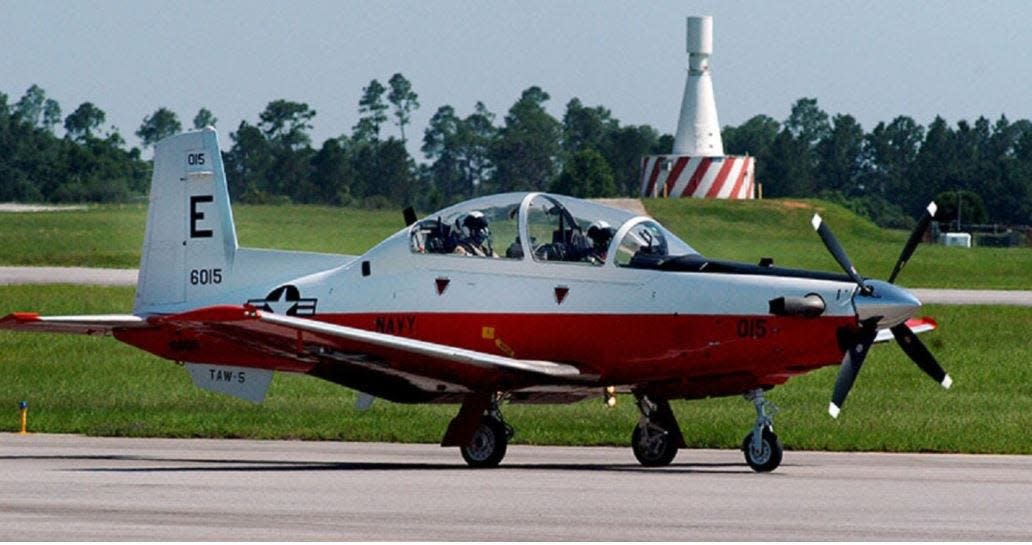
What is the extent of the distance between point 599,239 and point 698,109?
58704 millimetres

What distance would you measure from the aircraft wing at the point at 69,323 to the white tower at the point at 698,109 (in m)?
57.1

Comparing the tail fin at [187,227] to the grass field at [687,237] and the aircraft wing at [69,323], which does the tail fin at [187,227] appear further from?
the grass field at [687,237]

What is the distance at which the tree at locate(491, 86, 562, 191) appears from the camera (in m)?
88.7

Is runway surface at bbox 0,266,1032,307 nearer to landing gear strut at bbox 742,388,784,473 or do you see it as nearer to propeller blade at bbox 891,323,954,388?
propeller blade at bbox 891,323,954,388

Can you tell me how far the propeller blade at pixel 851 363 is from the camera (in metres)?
18.7

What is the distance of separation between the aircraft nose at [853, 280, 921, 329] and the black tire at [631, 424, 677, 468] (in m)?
2.90

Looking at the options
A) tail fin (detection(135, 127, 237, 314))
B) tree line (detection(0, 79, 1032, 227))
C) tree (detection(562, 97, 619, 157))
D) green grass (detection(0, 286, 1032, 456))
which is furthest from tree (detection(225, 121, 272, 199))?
tail fin (detection(135, 127, 237, 314))

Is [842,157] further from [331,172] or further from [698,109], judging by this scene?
[698,109]

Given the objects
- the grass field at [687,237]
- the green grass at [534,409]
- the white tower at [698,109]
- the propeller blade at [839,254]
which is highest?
the white tower at [698,109]

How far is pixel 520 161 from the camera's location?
90.7 m

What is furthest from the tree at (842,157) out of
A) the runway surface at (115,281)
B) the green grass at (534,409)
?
the green grass at (534,409)

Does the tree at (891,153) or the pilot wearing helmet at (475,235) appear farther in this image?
the tree at (891,153)

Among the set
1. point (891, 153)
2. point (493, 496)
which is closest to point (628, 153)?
point (891, 153)

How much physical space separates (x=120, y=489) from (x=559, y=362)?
4.81 m
